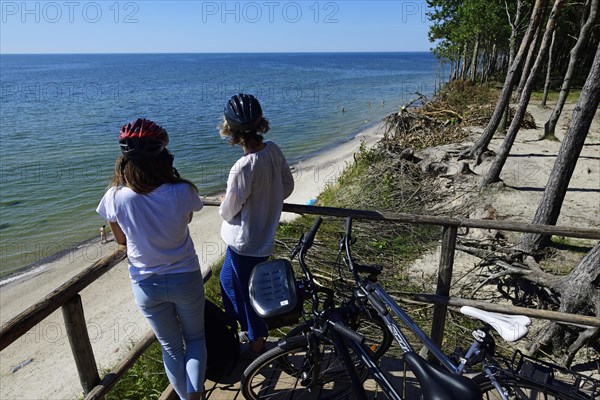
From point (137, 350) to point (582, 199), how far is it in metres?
9.35

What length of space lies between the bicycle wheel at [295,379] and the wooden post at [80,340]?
949 mm

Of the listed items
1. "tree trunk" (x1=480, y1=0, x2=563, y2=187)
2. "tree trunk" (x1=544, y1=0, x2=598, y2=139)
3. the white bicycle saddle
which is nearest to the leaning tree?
the white bicycle saddle

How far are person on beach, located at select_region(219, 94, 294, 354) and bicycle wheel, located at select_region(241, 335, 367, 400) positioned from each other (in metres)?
0.35

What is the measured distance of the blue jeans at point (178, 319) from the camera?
2516 mm

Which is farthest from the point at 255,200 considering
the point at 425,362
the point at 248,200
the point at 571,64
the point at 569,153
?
the point at 571,64

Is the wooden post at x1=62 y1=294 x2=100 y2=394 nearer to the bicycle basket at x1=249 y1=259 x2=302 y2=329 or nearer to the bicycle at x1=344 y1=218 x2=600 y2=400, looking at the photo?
the bicycle basket at x1=249 y1=259 x2=302 y2=329

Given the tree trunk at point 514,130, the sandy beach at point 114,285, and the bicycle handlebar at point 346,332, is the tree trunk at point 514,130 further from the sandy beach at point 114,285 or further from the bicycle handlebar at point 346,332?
the bicycle handlebar at point 346,332

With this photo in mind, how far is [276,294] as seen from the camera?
2484 millimetres

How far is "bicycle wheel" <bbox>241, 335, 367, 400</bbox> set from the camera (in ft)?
9.63

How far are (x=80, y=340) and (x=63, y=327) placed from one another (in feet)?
25.7

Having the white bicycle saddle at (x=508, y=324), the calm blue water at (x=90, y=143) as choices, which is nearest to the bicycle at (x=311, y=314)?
the white bicycle saddle at (x=508, y=324)

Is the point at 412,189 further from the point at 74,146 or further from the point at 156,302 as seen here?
the point at 74,146

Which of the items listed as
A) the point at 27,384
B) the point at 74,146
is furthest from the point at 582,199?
the point at 74,146

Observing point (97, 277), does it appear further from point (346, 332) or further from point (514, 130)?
point (514, 130)
